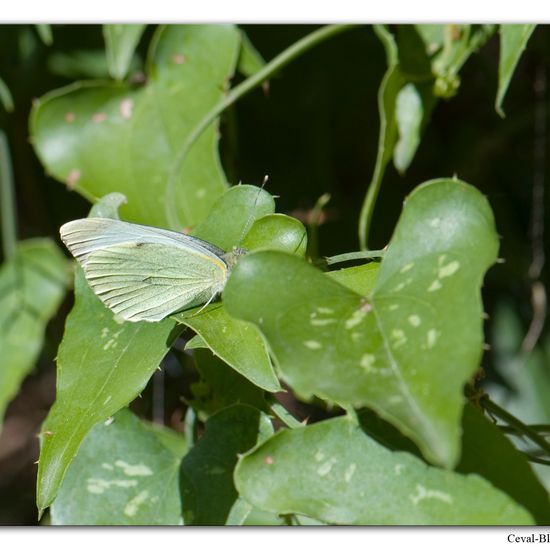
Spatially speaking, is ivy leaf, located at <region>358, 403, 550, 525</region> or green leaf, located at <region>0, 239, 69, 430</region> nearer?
ivy leaf, located at <region>358, 403, 550, 525</region>

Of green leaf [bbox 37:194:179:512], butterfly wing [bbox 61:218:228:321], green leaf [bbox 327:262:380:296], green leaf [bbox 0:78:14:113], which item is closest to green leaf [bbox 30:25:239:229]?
green leaf [bbox 0:78:14:113]

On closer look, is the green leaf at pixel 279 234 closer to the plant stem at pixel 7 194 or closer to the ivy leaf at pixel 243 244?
the ivy leaf at pixel 243 244

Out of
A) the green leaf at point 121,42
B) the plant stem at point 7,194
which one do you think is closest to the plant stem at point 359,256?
the green leaf at point 121,42

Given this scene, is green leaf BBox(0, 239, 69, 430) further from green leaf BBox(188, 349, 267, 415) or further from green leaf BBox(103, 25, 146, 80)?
green leaf BBox(188, 349, 267, 415)

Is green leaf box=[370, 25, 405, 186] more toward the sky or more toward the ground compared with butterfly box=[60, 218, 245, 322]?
more toward the sky

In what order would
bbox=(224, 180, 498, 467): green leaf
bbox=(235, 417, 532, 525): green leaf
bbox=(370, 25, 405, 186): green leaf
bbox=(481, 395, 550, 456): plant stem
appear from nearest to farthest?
bbox=(224, 180, 498, 467): green leaf < bbox=(235, 417, 532, 525): green leaf < bbox=(481, 395, 550, 456): plant stem < bbox=(370, 25, 405, 186): green leaf

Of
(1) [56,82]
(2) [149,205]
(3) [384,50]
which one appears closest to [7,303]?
(1) [56,82]

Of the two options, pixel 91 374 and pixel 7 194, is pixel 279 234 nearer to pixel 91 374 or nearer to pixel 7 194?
pixel 91 374
